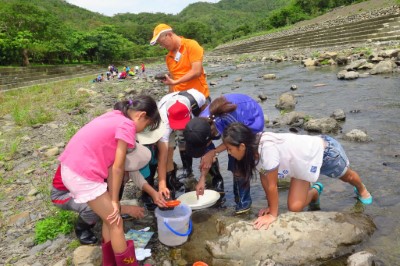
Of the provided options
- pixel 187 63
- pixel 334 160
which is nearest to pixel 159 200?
pixel 334 160

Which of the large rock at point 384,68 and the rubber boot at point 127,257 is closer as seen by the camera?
the rubber boot at point 127,257

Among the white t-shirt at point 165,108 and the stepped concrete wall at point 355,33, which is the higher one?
the stepped concrete wall at point 355,33

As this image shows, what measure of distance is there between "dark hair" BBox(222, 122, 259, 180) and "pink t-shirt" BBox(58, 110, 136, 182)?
779 mm

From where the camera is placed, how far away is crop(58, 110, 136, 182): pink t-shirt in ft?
7.59

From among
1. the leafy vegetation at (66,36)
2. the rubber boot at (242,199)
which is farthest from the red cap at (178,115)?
the leafy vegetation at (66,36)

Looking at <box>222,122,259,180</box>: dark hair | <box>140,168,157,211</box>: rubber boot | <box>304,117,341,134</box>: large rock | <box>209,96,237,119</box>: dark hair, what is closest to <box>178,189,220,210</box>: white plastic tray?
<box>140,168,157,211</box>: rubber boot

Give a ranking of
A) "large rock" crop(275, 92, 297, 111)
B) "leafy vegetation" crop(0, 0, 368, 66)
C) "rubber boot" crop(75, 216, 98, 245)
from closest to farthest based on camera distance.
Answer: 1. "rubber boot" crop(75, 216, 98, 245)
2. "large rock" crop(275, 92, 297, 111)
3. "leafy vegetation" crop(0, 0, 368, 66)

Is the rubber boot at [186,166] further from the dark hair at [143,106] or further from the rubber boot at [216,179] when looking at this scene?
the dark hair at [143,106]

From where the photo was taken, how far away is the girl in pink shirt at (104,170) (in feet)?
7.55

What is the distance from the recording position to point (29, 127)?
296 inches

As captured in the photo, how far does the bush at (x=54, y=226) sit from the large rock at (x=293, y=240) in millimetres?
1392

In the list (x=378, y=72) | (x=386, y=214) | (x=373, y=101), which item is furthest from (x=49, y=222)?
(x=378, y=72)

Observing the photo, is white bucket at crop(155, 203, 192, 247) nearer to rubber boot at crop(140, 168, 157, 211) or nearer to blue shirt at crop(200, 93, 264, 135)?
rubber boot at crop(140, 168, 157, 211)

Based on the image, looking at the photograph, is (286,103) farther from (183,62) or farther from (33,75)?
(33,75)
